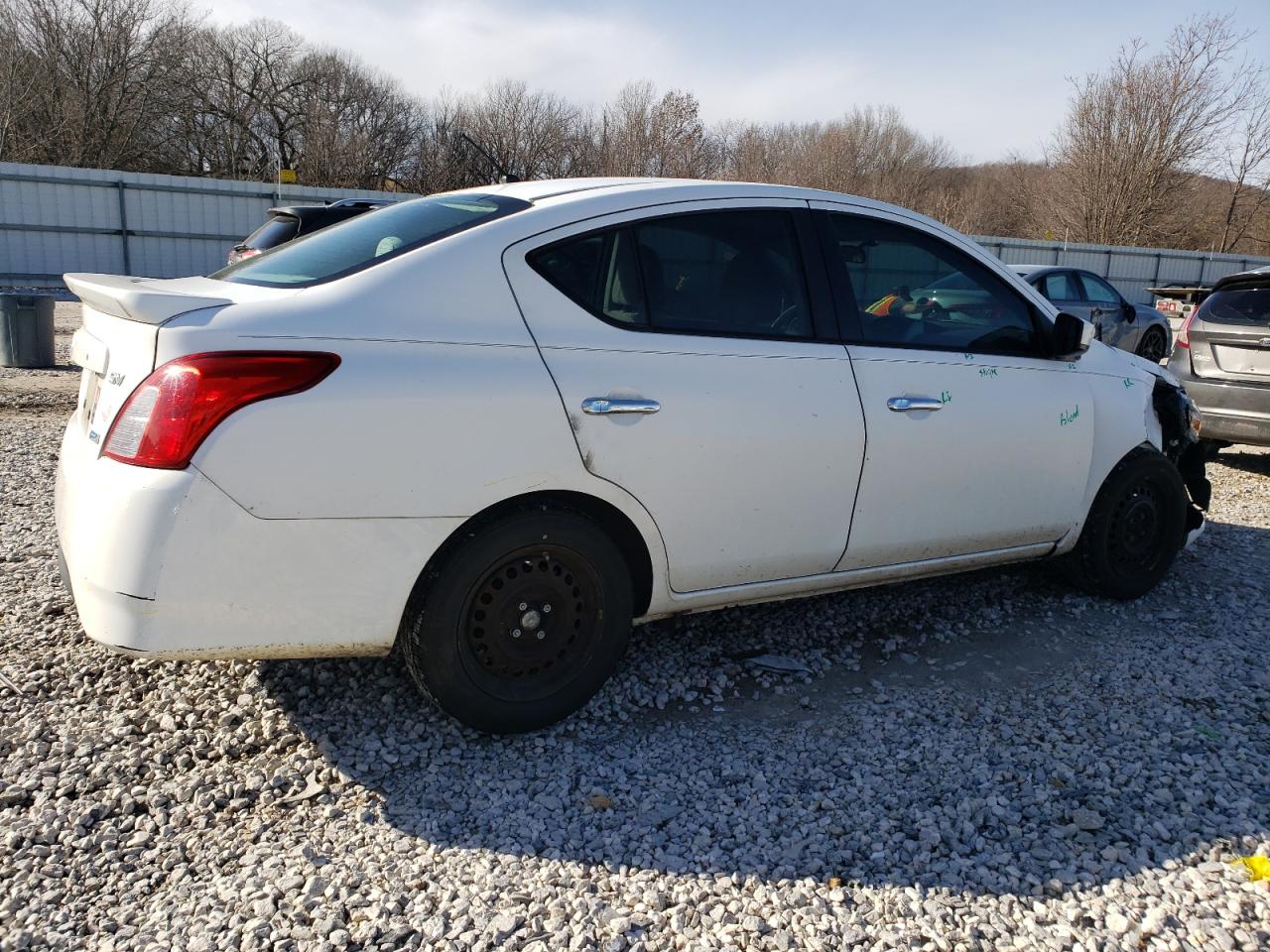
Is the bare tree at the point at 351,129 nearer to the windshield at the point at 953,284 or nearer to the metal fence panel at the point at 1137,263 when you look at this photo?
the metal fence panel at the point at 1137,263

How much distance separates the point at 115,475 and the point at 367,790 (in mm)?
1116

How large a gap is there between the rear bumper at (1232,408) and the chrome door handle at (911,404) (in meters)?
4.98

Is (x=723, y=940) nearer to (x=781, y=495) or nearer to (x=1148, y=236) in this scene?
(x=781, y=495)

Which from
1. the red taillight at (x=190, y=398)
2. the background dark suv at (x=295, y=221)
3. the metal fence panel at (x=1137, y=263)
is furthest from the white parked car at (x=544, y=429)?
the metal fence panel at (x=1137, y=263)

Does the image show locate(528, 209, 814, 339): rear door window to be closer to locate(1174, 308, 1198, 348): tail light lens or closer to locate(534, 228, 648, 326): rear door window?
locate(534, 228, 648, 326): rear door window

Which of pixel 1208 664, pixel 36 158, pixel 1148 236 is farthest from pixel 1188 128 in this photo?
pixel 36 158

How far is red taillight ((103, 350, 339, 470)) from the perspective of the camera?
244cm

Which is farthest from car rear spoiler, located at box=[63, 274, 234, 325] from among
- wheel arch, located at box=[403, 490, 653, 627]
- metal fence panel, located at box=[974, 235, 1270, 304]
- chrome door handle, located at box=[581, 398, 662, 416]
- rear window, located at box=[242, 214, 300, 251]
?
metal fence panel, located at box=[974, 235, 1270, 304]

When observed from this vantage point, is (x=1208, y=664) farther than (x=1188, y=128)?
No

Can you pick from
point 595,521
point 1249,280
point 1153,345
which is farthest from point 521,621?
point 1153,345

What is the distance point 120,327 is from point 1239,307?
7860 mm

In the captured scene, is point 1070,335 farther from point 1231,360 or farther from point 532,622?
point 1231,360

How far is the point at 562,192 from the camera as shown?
3242 millimetres

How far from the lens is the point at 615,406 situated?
115 inches
